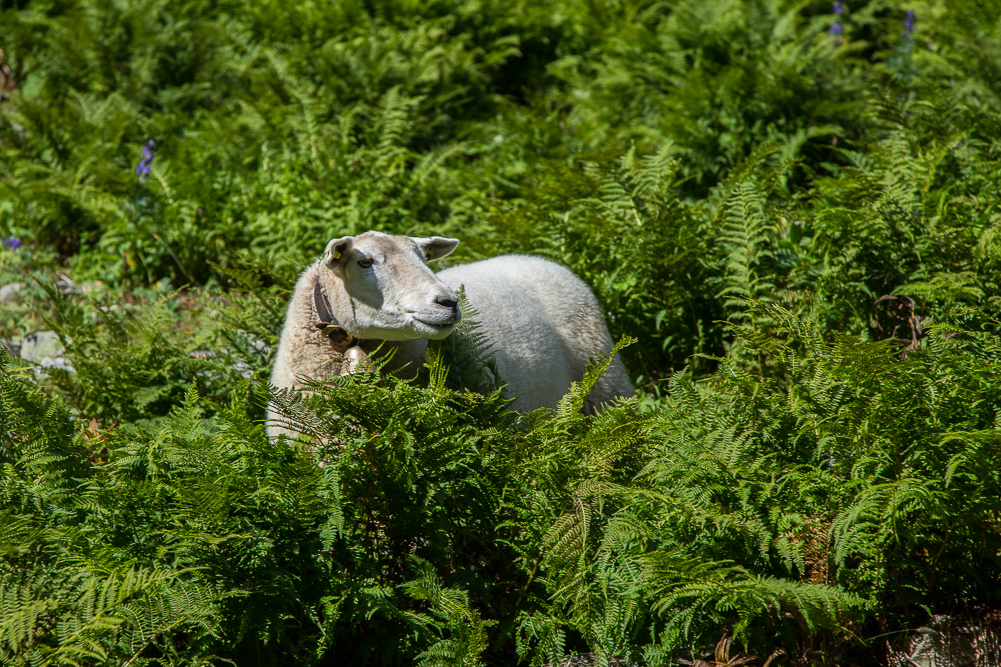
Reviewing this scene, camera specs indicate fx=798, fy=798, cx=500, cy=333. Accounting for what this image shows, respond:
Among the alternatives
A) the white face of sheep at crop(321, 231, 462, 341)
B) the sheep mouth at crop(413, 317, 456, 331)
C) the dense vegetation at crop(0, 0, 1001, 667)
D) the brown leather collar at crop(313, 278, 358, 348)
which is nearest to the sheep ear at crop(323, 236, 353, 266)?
the white face of sheep at crop(321, 231, 462, 341)

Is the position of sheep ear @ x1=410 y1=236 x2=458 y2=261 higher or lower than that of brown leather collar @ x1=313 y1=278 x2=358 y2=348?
higher

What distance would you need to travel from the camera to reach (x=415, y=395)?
377 centimetres

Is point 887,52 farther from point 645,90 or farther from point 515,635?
point 515,635

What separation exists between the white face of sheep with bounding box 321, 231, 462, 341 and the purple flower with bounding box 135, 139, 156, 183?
14.4 ft

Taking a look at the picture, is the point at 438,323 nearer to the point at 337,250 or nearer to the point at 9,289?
the point at 337,250

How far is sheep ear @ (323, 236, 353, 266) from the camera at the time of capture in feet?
14.3

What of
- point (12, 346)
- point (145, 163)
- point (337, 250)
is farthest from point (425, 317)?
point (145, 163)

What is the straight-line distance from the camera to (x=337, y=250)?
4.41m

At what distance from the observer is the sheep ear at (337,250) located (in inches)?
171

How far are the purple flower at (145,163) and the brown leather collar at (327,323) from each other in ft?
14.1

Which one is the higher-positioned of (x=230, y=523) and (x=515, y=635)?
(x=230, y=523)

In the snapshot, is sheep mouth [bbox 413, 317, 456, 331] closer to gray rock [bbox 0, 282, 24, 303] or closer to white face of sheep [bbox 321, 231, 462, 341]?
white face of sheep [bbox 321, 231, 462, 341]

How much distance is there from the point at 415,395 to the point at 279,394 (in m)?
0.66

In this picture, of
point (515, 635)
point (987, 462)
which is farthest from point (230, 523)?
point (987, 462)
